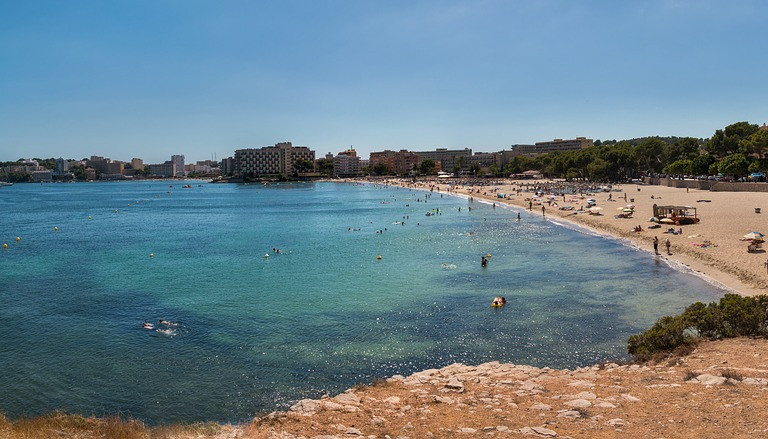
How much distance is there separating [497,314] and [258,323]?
35.9ft

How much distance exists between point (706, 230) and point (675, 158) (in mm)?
77446

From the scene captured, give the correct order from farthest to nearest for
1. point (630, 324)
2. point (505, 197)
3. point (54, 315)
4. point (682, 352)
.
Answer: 1. point (505, 197)
2. point (54, 315)
3. point (630, 324)
4. point (682, 352)

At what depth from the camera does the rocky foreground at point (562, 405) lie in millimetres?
10297

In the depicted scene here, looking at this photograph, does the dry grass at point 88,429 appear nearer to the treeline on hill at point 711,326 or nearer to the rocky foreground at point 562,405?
the rocky foreground at point 562,405

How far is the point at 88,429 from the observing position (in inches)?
490

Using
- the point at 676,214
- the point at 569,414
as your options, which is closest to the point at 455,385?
the point at 569,414

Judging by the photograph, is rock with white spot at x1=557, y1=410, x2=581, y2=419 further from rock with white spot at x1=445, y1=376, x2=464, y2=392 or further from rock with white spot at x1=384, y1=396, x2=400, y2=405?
rock with white spot at x1=384, y1=396, x2=400, y2=405

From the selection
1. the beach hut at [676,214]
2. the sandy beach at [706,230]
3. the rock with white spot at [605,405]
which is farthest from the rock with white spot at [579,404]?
the beach hut at [676,214]

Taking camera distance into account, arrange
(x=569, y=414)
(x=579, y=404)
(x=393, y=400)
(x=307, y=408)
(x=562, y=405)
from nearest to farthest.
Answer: (x=569, y=414), (x=579, y=404), (x=562, y=405), (x=307, y=408), (x=393, y=400)

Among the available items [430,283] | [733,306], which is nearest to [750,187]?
[430,283]

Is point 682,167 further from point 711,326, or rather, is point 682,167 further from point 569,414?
point 569,414

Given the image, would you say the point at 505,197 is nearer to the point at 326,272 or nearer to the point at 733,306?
the point at 326,272

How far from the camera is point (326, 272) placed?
36.6m

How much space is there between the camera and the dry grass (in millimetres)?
11414
